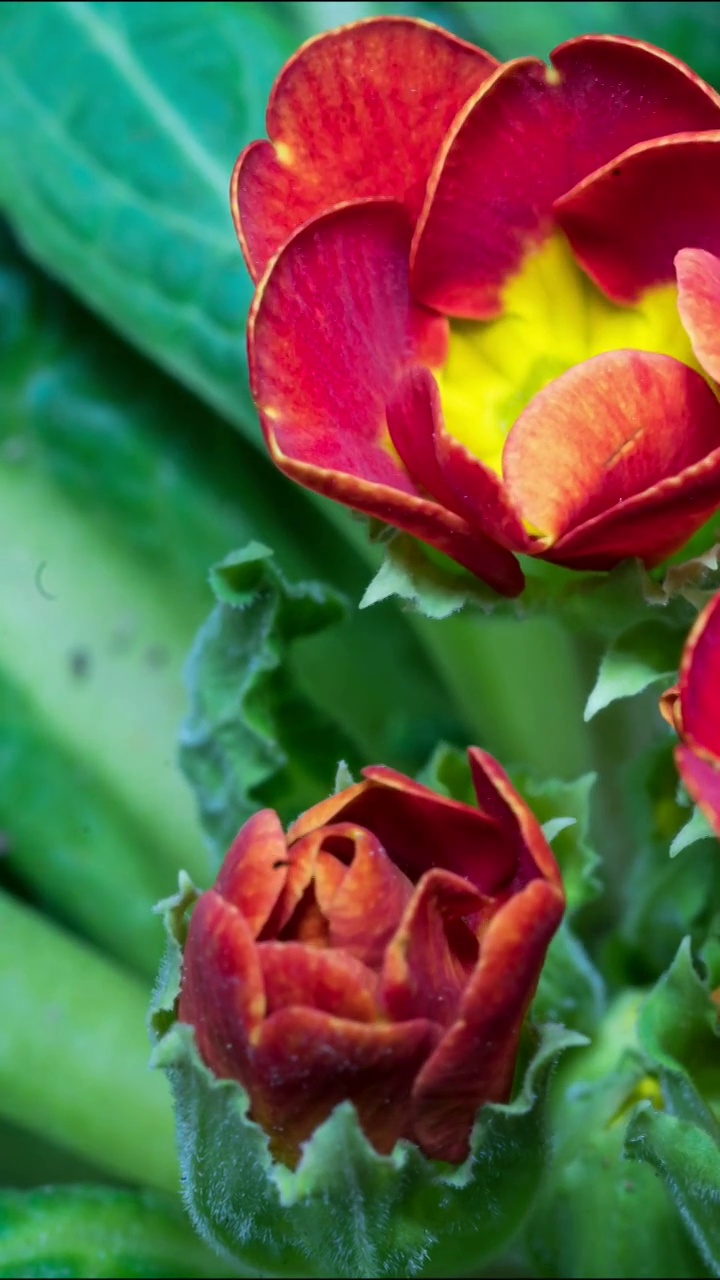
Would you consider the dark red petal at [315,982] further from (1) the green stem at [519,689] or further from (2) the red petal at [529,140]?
(1) the green stem at [519,689]

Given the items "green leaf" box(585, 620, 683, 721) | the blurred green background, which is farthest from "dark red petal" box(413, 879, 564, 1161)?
the blurred green background

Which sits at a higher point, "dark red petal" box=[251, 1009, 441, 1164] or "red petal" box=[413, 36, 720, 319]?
"red petal" box=[413, 36, 720, 319]

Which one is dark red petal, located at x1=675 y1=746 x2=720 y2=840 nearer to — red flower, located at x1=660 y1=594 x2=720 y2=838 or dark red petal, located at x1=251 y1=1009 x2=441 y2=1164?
red flower, located at x1=660 y1=594 x2=720 y2=838

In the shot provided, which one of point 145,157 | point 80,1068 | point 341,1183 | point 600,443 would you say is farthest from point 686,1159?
point 145,157

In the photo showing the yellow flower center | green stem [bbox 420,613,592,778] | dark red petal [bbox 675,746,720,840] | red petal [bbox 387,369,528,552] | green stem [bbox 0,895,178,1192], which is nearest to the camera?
dark red petal [bbox 675,746,720,840]

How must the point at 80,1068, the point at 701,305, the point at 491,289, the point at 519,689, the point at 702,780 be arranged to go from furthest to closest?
the point at 519,689, the point at 80,1068, the point at 491,289, the point at 701,305, the point at 702,780

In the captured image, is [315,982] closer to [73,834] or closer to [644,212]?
[644,212]
